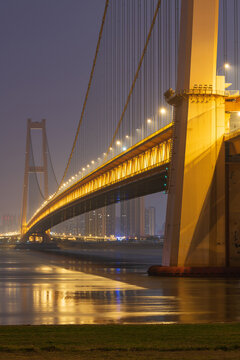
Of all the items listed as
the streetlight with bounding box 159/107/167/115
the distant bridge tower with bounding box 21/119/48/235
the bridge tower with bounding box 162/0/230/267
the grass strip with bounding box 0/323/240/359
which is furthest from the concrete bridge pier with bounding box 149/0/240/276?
the distant bridge tower with bounding box 21/119/48/235

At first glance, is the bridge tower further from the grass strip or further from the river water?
the grass strip

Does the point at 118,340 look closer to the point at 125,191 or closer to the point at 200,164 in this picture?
the point at 200,164

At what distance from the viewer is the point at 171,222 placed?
36.9m

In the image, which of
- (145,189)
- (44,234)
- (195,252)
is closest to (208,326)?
(195,252)

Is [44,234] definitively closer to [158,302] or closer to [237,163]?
[237,163]

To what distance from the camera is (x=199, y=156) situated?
36.5 m

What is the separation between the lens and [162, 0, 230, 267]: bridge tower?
119 feet

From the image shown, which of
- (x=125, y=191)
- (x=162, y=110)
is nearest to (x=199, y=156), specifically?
(x=162, y=110)

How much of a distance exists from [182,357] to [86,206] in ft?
250

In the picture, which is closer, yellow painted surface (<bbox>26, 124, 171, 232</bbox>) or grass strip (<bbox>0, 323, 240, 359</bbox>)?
grass strip (<bbox>0, 323, 240, 359</bbox>)

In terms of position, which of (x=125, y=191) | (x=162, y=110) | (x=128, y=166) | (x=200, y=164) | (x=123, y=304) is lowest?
(x=123, y=304)

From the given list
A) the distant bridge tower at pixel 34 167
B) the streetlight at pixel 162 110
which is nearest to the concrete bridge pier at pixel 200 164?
the streetlight at pixel 162 110

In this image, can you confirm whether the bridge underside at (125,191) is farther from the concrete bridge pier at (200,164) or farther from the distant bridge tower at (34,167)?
the distant bridge tower at (34,167)

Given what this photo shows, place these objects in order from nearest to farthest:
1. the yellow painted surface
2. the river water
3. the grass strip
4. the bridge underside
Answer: the grass strip < the river water < the yellow painted surface < the bridge underside
